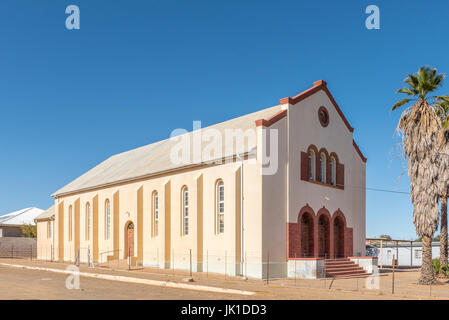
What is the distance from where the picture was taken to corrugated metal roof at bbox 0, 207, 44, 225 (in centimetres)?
7610

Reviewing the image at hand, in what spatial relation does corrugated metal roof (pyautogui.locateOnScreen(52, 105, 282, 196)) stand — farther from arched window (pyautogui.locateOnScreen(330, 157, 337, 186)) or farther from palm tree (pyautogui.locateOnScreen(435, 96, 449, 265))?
palm tree (pyautogui.locateOnScreen(435, 96, 449, 265))

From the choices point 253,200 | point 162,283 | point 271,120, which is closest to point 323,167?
point 271,120

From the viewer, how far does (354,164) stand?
35.0 m

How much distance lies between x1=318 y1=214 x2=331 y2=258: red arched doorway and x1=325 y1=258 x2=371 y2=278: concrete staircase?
106cm

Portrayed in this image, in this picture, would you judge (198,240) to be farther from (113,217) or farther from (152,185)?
(113,217)

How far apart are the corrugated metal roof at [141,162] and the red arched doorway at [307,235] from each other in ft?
19.8

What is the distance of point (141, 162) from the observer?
132 feet

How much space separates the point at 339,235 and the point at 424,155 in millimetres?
10322

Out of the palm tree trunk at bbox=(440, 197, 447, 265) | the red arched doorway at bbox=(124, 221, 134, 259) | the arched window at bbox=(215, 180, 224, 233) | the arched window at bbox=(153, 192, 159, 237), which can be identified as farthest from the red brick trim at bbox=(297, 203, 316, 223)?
the red arched doorway at bbox=(124, 221, 134, 259)

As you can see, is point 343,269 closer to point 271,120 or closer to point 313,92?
point 271,120

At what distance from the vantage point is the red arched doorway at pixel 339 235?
108 ft

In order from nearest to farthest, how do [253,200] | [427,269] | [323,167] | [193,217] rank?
[427,269] < [253,200] < [193,217] < [323,167]

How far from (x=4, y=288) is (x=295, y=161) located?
54.8ft
